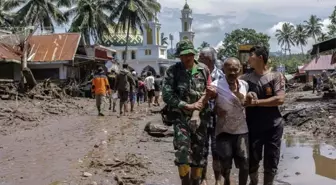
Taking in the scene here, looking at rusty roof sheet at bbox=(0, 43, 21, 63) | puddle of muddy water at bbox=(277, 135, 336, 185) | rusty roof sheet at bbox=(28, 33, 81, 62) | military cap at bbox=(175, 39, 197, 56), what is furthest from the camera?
rusty roof sheet at bbox=(28, 33, 81, 62)

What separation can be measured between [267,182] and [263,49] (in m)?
1.43

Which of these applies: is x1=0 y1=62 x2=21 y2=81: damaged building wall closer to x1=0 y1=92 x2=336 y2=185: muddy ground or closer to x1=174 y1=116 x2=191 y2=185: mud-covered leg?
x1=0 y1=92 x2=336 y2=185: muddy ground

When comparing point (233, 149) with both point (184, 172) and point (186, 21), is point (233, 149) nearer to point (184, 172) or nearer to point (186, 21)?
point (184, 172)

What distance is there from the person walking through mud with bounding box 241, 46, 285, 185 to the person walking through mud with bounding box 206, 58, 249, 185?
0.14 metres

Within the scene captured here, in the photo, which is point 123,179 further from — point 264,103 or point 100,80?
point 100,80

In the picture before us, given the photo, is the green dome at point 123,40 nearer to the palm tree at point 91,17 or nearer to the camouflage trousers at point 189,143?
the palm tree at point 91,17

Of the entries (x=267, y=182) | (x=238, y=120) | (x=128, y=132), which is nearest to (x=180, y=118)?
(x=238, y=120)

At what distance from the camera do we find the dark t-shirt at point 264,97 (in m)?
4.72

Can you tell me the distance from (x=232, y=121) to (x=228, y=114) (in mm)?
83

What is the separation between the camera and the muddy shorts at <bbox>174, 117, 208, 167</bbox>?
15.6 ft

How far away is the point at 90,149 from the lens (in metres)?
8.32

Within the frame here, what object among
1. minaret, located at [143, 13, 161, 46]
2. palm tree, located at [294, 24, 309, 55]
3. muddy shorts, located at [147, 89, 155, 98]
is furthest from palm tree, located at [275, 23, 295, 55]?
muddy shorts, located at [147, 89, 155, 98]

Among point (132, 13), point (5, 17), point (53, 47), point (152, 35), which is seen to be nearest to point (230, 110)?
point (53, 47)

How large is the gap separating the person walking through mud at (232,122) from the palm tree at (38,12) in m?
39.7
